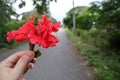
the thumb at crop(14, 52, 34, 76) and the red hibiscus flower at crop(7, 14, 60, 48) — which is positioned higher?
the red hibiscus flower at crop(7, 14, 60, 48)

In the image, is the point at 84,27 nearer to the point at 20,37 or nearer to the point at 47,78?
the point at 47,78

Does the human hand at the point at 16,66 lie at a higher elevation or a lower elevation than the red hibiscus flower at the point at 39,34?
lower

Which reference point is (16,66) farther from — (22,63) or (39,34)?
(39,34)

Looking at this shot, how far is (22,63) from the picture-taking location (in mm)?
1432

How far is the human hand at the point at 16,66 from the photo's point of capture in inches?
55.2

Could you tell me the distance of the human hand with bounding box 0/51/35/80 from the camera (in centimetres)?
140

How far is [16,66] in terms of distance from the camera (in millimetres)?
1440

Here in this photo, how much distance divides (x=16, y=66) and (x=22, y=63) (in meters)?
0.04

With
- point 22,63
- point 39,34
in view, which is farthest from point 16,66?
point 39,34

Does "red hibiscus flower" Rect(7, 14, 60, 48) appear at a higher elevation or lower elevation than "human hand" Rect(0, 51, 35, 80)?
higher

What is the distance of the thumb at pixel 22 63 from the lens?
1.41m

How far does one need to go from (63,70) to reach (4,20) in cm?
1047

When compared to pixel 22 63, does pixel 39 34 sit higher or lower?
higher

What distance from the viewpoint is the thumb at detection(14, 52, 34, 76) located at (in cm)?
141
